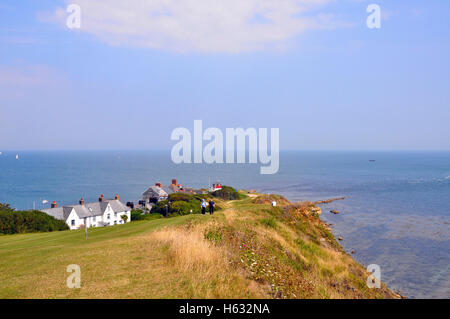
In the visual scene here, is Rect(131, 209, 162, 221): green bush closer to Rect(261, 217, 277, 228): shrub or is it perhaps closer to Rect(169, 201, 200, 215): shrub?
Rect(169, 201, 200, 215): shrub

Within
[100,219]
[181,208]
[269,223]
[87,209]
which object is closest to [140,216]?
[100,219]

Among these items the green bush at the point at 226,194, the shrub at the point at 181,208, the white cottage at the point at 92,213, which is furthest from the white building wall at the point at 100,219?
the green bush at the point at 226,194

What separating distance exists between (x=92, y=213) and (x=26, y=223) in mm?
23525

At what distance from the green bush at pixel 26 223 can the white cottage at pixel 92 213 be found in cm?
1774

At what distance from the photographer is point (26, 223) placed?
3469 centimetres

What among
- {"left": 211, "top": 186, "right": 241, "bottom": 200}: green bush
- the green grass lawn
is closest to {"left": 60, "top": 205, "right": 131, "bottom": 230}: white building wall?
{"left": 211, "top": 186, "right": 241, "bottom": 200}: green bush

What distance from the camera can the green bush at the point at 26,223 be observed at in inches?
1317

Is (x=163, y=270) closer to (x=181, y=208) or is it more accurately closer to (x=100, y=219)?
(x=181, y=208)

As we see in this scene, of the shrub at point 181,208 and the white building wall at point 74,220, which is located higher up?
the shrub at point 181,208

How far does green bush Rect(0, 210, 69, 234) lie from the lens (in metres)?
33.4

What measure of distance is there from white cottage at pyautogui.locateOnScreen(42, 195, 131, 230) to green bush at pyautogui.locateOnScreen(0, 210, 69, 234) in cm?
1774

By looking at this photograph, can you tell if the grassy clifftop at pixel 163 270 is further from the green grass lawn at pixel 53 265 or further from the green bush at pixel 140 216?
the green bush at pixel 140 216
